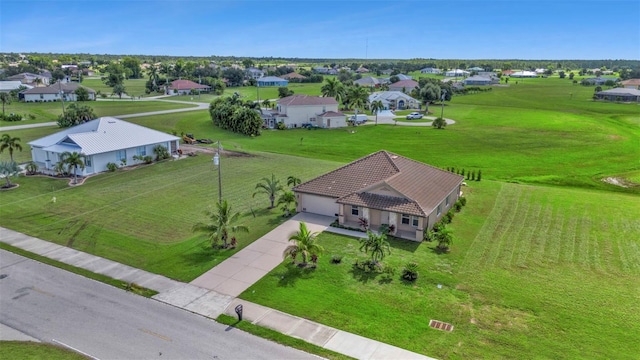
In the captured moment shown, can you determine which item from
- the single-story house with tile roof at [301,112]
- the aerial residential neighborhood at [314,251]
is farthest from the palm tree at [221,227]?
the single-story house with tile roof at [301,112]

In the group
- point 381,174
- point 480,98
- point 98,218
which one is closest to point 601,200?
point 381,174

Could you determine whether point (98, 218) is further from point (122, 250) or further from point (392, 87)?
point (392, 87)

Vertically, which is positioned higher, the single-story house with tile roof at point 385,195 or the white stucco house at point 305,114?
the white stucco house at point 305,114

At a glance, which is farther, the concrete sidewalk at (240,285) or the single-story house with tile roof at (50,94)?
the single-story house with tile roof at (50,94)

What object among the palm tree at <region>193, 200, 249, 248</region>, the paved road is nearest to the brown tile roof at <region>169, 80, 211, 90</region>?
the palm tree at <region>193, 200, 249, 248</region>

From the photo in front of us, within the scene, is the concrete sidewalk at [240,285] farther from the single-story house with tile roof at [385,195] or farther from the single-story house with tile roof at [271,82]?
the single-story house with tile roof at [271,82]

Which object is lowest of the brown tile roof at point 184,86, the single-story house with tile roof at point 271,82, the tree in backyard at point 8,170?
the tree in backyard at point 8,170

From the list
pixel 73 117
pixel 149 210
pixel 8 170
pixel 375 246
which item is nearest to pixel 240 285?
pixel 375 246
